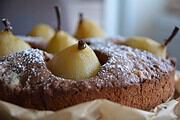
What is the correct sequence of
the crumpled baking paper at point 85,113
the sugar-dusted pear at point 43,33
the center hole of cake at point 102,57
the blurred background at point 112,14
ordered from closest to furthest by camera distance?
the crumpled baking paper at point 85,113 < the center hole of cake at point 102,57 < the sugar-dusted pear at point 43,33 < the blurred background at point 112,14

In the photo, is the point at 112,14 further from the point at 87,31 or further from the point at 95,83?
the point at 95,83

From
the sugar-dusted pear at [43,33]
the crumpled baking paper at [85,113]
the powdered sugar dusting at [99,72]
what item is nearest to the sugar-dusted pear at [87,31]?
the sugar-dusted pear at [43,33]

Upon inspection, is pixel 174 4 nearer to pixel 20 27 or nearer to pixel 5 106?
pixel 20 27

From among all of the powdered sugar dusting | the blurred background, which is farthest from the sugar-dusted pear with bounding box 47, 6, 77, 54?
the blurred background

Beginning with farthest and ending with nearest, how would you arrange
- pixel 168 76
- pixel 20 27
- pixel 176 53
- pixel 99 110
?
pixel 176 53, pixel 20 27, pixel 168 76, pixel 99 110

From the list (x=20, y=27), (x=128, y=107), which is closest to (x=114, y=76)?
(x=128, y=107)

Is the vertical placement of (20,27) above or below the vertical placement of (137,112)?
below

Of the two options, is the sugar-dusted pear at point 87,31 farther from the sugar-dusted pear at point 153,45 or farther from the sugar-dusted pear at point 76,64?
the sugar-dusted pear at point 76,64
